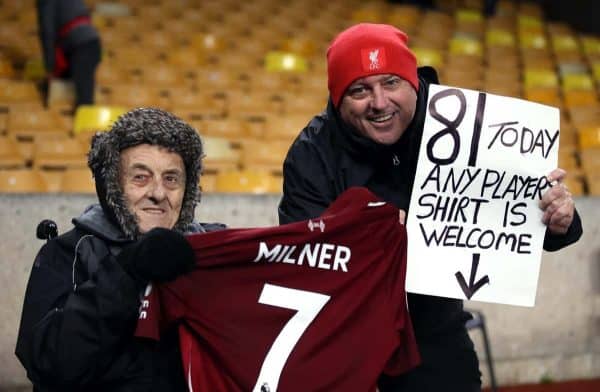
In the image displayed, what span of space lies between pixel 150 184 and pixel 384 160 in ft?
1.93

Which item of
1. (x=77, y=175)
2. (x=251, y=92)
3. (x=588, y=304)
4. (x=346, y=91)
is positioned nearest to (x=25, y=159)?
(x=77, y=175)

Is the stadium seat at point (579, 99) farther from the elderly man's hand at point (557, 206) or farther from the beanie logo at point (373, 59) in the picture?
the beanie logo at point (373, 59)

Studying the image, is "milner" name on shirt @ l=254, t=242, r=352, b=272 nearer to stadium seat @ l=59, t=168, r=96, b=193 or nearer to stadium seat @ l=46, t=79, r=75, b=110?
stadium seat @ l=59, t=168, r=96, b=193

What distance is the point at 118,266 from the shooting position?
2.17 m

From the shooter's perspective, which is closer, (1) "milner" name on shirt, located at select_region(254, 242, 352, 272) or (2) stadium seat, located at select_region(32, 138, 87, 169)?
(1) "milner" name on shirt, located at select_region(254, 242, 352, 272)

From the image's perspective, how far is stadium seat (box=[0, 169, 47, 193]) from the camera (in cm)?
511

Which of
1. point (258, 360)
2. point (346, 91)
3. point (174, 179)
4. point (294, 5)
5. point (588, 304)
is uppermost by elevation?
point (294, 5)

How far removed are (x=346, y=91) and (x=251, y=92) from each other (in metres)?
5.10

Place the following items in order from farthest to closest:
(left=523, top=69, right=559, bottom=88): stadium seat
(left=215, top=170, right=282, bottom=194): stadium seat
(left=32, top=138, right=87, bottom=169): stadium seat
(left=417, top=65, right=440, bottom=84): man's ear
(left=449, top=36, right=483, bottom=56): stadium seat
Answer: (left=449, top=36, right=483, bottom=56): stadium seat, (left=523, top=69, right=559, bottom=88): stadium seat, (left=32, top=138, right=87, bottom=169): stadium seat, (left=215, top=170, right=282, bottom=194): stadium seat, (left=417, top=65, right=440, bottom=84): man's ear

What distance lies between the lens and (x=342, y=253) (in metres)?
2.39

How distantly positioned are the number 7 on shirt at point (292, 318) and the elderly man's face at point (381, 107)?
44 centimetres

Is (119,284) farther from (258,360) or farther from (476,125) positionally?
(476,125)

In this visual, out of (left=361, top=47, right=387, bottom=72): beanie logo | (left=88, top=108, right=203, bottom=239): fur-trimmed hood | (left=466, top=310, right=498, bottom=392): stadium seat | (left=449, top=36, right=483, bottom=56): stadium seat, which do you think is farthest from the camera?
(left=449, top=36, right=483, bottom=56): stadium seat

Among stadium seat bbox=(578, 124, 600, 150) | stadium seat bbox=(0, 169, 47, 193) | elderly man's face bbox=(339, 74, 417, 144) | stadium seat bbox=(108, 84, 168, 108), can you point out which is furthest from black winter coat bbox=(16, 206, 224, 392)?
stadium seat bbox=(578, 124, 600, 150)
